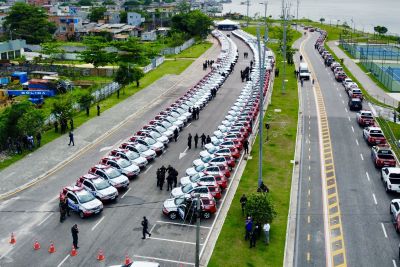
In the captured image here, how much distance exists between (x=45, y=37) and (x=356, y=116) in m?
92.4

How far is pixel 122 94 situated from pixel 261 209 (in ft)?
139

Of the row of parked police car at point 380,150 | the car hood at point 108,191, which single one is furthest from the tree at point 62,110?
the row of parked police car at point 380,150

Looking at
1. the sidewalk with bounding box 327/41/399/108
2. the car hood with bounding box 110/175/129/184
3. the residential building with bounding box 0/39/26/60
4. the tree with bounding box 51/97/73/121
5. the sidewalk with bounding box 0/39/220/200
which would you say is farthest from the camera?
the residential building with bounding box 0/39/26/60

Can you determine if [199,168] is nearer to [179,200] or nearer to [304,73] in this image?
[179,200]

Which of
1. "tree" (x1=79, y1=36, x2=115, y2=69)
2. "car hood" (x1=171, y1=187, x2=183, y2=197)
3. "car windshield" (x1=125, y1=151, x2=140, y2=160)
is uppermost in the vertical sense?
"tree" (x1=79, y1=36, x2=115, y2=69)

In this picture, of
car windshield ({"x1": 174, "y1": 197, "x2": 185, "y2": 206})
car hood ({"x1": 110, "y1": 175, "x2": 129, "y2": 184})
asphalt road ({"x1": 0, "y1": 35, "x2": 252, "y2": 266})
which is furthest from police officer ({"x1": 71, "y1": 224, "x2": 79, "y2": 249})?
car hood ({"x1": 110, "y1": 175, "x2": 129, "y2": 184})

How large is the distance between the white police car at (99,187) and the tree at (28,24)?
9978cm

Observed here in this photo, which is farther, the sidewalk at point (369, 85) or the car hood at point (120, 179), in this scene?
the sidewalk at point (369, 85)

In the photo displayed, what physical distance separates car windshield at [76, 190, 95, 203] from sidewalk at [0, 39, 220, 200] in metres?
6.61

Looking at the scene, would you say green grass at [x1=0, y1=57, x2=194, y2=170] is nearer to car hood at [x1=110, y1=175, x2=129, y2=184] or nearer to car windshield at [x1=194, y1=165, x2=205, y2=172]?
car hood at [x1=110, y1=175, x2=129, y2=184]

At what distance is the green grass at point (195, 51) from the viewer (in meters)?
104

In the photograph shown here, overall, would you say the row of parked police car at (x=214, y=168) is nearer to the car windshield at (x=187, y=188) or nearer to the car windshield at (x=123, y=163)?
the car windshield at (x=187, y=188)

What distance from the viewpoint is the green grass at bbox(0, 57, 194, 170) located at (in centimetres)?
4388

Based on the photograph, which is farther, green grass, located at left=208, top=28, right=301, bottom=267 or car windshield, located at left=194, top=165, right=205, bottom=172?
car windshield, located at left=194, top=165, right=205, bottom=172
